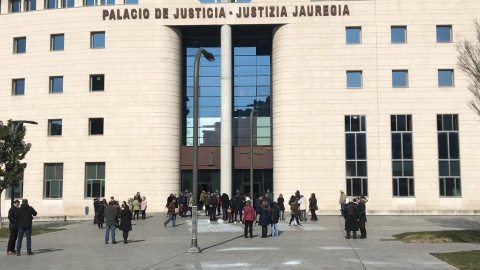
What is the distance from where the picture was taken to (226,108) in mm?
39469

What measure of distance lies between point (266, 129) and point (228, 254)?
26.1 metres

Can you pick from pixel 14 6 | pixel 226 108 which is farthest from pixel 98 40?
pixel 226 108

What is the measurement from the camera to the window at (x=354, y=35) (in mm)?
39000

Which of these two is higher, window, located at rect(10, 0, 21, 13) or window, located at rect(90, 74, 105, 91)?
window, located at rect(10, 0, 21, 13)

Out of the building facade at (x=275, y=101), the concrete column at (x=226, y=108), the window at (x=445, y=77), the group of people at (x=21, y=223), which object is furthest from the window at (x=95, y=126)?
the window at (x=445, y=77)

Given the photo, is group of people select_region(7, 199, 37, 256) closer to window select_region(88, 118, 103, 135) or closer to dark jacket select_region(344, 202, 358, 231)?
dark jacket select_region(344, 202, 358, 231)

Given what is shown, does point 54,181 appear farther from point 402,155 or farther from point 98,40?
point 402,155

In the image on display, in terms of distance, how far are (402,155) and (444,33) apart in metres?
10.5

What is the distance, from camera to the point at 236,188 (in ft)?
137

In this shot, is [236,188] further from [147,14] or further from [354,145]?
[147,14]

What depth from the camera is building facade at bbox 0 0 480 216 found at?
37.7 meters

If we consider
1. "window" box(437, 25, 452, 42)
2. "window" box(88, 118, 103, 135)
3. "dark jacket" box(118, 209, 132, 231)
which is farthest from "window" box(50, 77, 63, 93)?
"window" box(437, 25, 452, 42)

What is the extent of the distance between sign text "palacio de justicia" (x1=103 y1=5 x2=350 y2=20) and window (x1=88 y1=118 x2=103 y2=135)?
27.7 feet

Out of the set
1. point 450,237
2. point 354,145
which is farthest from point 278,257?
point 354,145
